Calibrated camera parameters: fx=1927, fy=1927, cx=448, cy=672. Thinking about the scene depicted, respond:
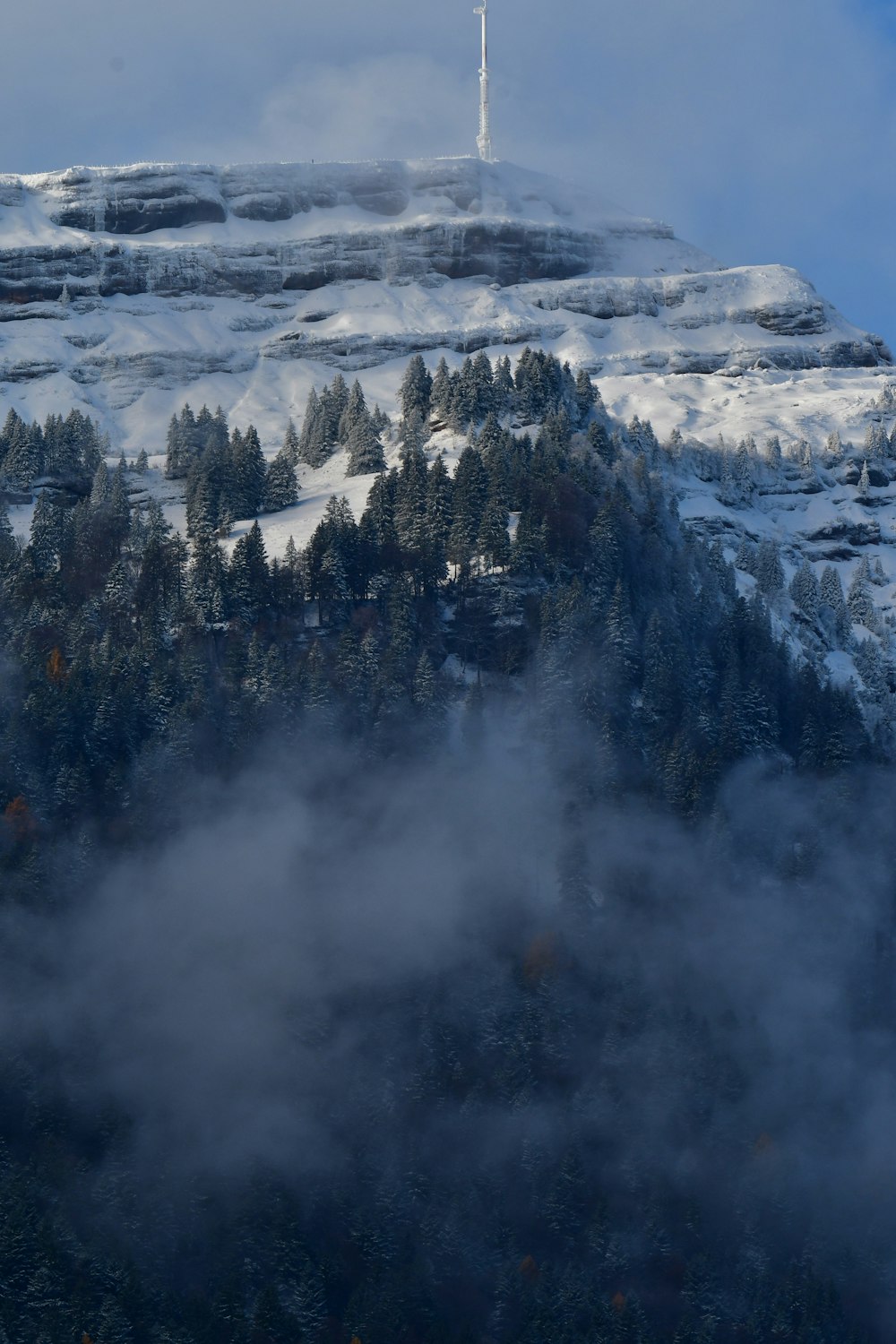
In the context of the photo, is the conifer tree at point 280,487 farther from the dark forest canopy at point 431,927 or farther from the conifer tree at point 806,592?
the conifer tree at point 806,592

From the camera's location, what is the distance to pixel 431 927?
121 meters

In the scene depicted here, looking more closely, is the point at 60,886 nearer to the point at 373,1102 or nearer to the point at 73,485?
the point at 373,1102

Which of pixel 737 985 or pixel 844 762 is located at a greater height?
pixel 844 762

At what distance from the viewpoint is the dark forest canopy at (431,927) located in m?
104

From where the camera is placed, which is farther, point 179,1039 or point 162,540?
point 162,540

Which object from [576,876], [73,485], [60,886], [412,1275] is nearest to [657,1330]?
[412,1275]

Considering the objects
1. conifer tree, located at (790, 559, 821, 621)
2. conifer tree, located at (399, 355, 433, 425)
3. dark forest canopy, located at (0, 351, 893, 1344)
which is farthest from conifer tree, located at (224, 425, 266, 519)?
conifer tree, located at (790, 559, 821, 621)

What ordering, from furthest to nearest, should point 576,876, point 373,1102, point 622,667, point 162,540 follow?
1. point 162,540
2. point 622,667
3. point 576,876
4. point 373,1102

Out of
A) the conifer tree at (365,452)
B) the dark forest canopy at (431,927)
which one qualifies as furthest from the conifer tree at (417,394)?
the dark forest canopy at (431,927)

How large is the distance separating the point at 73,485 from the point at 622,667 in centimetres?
6674

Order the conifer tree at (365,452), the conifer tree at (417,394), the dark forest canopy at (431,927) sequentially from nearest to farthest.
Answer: the dark forest canopy at (431,927), the conifer tree at (365,452), the conifer tree at (417,394)

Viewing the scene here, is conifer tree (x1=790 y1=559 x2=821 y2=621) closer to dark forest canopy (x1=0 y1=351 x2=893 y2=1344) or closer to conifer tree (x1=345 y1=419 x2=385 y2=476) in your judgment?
dark forest canopy (x1=0 y1=351 x2=893 y2=1344)

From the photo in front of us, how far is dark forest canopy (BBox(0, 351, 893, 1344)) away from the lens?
104 m

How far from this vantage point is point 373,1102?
112 m
